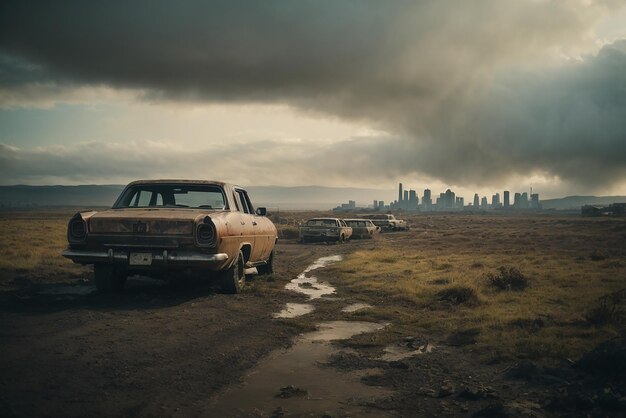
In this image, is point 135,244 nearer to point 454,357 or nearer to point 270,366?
point 270,366

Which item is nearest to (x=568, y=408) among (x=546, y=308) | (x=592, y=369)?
(x=592, y=369)

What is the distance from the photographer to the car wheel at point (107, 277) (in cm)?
751

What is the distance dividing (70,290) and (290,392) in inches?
248

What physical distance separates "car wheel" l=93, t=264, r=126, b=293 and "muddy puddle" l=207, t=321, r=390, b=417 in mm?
3755

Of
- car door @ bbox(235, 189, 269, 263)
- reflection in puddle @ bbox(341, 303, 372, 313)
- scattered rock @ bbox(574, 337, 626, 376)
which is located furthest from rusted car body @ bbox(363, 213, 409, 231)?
scattered rock @ bbox(574, 337, 626, 376)

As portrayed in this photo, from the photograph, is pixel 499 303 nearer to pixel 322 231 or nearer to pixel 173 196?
pixel 173 196

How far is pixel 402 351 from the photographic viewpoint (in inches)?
216

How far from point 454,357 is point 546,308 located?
12.3 ft

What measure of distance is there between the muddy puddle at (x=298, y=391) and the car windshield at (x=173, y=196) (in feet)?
12.4

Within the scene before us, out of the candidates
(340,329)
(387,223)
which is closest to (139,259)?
(340,329)

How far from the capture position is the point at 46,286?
9.04 m

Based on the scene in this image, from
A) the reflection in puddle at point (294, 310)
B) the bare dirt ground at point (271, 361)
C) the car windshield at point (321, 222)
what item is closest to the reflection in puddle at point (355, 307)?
the bare dirt ground at point (271, 361)

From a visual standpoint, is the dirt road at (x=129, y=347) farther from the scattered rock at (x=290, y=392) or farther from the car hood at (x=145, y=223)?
the car hood at (x=145, y=223)

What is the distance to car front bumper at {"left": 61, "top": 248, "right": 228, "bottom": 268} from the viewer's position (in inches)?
269
